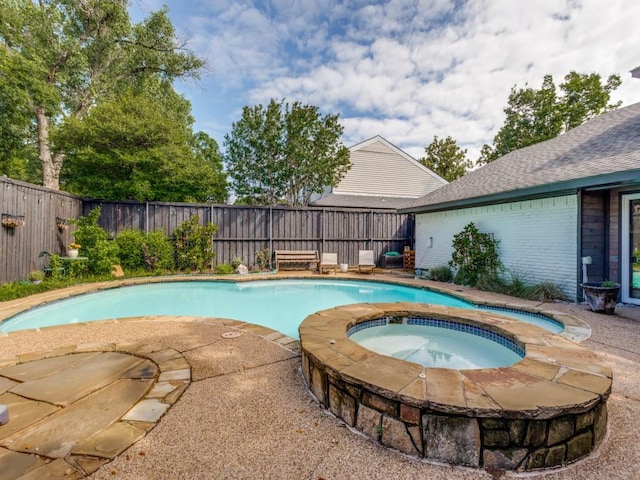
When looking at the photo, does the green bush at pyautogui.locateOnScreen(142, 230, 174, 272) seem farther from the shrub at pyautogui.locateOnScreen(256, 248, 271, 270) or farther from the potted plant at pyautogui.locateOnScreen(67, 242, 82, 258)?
the shrub at pyautogui.locateOnScreen(256, 248, 271, 270)

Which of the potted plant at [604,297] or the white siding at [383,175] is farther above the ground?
the white siding at [383,175]

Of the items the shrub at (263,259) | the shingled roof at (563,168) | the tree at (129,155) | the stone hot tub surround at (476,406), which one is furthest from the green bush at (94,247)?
the shingled roof at (563,168)

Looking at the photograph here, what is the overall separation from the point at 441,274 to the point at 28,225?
981cm

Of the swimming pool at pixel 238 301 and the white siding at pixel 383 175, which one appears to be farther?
the white siding at pixel 383 175

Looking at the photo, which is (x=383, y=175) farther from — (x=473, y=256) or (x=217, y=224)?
(x=217, y=224)

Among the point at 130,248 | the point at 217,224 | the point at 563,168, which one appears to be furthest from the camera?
the point at 217,224

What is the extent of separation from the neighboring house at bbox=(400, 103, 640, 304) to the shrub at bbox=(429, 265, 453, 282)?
4.36 ft

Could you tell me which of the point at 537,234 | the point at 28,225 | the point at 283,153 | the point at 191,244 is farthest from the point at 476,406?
the point at 283,153

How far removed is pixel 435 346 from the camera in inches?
142

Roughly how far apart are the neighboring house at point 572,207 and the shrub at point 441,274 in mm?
1328

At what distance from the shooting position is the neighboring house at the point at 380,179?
1439 centimetres

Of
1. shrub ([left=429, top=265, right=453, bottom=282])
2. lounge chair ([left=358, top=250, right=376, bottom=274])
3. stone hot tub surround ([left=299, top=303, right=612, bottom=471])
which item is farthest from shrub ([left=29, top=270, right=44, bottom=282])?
shrub ([left=429, top=265, right=453, bottom=282])

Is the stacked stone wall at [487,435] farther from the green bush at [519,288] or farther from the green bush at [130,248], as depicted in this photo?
the green bush at [130,248]

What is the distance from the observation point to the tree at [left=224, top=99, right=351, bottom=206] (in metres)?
11.1
